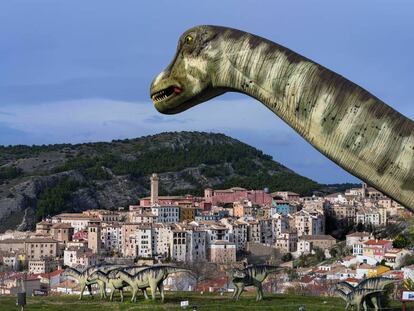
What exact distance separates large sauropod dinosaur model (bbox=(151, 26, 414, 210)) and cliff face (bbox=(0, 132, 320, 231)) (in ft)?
374

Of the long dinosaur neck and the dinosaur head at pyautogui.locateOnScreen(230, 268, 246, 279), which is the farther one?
the dinosaur head at pyautogui.locateOnScreen(230, 268, 246, 279)

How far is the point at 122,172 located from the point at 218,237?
59.1 m

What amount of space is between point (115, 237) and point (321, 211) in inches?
894

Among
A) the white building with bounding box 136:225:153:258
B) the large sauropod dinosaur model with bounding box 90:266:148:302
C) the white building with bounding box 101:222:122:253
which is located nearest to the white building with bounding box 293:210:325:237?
the white building with bounding box 136:225:153:258

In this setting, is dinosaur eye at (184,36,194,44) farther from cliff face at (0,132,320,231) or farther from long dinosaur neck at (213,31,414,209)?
cliff face at (0,132,320,231)

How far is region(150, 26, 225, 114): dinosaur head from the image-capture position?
3215 mm

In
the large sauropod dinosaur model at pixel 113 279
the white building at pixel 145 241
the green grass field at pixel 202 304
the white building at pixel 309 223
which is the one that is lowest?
the green grass field at pixel 202 304

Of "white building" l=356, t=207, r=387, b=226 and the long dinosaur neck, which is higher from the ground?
"white building" l=356, t=207, r=387, b=226

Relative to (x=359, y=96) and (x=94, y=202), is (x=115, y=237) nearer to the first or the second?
(x=94, y=202)

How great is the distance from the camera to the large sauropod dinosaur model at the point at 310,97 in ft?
9.16

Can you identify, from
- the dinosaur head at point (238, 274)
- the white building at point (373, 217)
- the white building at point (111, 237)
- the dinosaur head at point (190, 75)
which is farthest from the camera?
the white building at point (373, 217)

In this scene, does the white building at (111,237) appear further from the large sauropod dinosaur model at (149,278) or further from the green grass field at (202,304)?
the large sauropod dinosaur model at (149,278)

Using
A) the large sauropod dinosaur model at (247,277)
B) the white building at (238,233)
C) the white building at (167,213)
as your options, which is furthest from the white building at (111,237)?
the large sauropod dinosaur model at (247,277)

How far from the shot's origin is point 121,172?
144 metres
